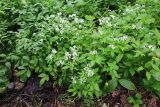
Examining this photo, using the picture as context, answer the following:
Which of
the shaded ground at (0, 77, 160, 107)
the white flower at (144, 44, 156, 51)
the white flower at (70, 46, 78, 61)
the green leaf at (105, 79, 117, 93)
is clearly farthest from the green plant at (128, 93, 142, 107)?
the white flower at (70, 46, 78, 61)

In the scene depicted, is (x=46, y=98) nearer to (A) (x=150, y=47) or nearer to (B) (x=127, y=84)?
(B) (x=127, y=84)

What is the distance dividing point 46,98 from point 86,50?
27.4 inches

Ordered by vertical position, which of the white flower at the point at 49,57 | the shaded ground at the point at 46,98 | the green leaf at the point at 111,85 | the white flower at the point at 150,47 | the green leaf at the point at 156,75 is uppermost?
the white flower at the point at 49,57

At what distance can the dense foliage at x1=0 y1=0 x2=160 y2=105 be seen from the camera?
329 cm

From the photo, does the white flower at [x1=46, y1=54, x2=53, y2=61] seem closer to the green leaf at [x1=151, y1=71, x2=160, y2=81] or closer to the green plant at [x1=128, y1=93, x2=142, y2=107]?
the green plant at [x1=128, y1=93, x2=142, y2=107]

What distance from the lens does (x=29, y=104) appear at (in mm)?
3523

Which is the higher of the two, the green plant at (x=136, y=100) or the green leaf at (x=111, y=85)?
the green leaf at (x=111, y=85)

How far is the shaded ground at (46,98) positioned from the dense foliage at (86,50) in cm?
9

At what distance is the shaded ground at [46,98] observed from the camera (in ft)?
11.3

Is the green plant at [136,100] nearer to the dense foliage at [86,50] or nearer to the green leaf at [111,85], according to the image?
the dense foliage at [86,50]

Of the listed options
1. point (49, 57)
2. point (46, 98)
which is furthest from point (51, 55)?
point (46, 98)

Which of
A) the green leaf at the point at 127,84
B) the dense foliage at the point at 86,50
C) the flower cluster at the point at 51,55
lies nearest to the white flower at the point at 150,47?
the dense foliage at the point at 86,50

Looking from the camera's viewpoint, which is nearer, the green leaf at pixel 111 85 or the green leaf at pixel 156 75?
the green leaf at pixel 156 75

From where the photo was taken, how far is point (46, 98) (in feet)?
11.7
